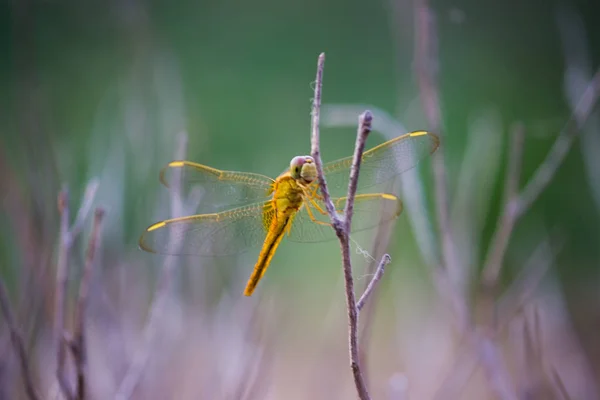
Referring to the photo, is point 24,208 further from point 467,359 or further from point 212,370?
point 467,359

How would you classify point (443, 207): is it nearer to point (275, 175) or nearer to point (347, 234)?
point (347, 234)

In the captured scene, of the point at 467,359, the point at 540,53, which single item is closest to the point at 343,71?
the point at 540,53

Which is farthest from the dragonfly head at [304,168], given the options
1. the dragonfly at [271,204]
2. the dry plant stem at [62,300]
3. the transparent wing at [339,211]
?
the dry plant stem at [62,300]

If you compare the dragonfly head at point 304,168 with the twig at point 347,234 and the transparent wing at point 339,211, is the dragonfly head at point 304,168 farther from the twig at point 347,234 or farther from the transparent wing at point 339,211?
the twig at point 347,234

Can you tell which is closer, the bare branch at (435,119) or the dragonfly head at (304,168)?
the dragonfly head at (304,168)

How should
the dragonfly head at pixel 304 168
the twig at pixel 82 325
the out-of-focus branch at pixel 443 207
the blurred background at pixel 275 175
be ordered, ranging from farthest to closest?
1. the blurred background at pixel 275 175
2. the out-of-focus branch at pixel 443 207
3. the dragonfly head at pixel 304 168
4. the twig at pixel 82 325
